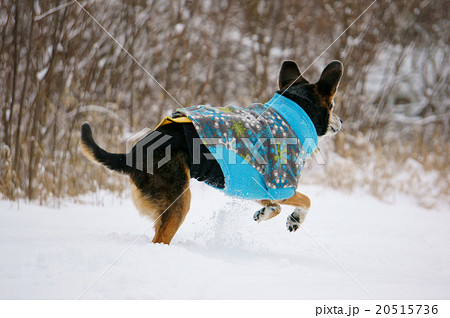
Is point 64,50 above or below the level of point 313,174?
above

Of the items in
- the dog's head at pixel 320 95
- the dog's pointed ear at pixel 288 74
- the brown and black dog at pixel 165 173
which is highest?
the dog's pointed ear at pixel 288 74

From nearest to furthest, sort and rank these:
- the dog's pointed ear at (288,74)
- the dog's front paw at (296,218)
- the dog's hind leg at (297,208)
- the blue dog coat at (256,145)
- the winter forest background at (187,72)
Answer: the blue dog coat at (256,145), the dog's hind leg at (297,208), the dog's front paw at (296,218), the dog's pointed ear at (288,74), the winter forest background at (187,72)

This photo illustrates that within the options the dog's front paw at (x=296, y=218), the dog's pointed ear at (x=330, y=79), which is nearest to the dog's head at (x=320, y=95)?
the dog's pointed ear at (x=330, y=79)

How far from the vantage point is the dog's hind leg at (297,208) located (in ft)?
12.4

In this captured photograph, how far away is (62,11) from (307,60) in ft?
15.6

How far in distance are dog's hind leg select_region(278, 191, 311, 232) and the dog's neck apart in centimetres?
40

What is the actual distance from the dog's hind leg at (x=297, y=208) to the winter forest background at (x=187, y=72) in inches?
115

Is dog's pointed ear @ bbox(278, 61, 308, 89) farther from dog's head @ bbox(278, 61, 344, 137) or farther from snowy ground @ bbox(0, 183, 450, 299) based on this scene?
snowy ground @ bbox(0, 183, 450, 299)

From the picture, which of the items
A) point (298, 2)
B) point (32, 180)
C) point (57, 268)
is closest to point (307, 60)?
point (298, 2)

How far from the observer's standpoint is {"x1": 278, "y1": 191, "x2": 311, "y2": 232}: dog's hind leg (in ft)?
12.4

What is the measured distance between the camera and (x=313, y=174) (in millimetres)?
7184

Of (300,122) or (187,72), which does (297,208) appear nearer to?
(300,122)

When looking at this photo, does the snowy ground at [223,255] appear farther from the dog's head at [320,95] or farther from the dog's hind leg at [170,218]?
the dog's head at [320,95]

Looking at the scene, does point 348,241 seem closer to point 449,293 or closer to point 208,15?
point 449,293
